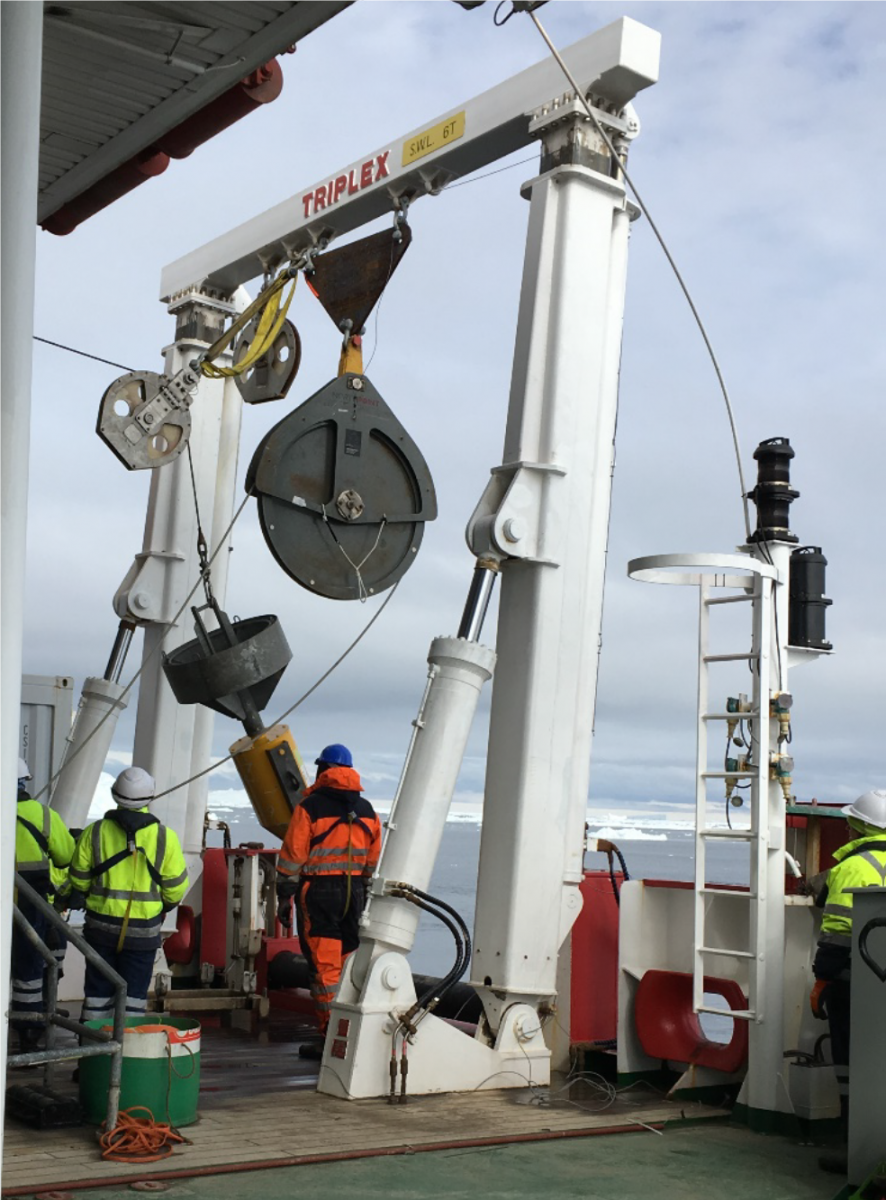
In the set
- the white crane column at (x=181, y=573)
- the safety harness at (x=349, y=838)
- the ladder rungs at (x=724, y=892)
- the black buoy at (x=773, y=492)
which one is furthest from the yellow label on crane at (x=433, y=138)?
the ladder rungs at (x=724, y=892)

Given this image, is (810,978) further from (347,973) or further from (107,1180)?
(107,1180)

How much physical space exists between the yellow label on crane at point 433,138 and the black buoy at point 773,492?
10.3 ft

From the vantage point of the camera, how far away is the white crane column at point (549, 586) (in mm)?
8430

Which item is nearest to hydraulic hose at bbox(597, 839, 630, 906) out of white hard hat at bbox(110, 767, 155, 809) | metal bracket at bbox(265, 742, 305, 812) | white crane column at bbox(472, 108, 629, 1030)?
white crane column at bbox(472, 108, 629, 1030)

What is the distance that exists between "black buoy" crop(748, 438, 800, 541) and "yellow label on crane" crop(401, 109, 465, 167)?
3.13 metres

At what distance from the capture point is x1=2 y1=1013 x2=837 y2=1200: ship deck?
596cm

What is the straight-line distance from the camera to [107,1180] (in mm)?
5801

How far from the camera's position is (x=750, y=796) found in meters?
7.66

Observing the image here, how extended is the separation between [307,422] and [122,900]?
2.78 m

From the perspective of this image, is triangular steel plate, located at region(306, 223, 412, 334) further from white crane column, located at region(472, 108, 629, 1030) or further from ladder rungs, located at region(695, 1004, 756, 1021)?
ladder rungs, located at region(695, 1004, 756, 1021)

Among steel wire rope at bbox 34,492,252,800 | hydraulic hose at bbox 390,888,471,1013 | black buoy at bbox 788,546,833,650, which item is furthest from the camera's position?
steel wire rope at bbox 34,492,252,800

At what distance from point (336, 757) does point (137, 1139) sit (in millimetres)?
3154

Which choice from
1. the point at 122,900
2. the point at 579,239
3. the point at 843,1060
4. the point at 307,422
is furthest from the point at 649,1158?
the point at 579,239

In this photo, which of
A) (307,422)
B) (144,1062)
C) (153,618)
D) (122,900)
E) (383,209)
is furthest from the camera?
(153,618)
